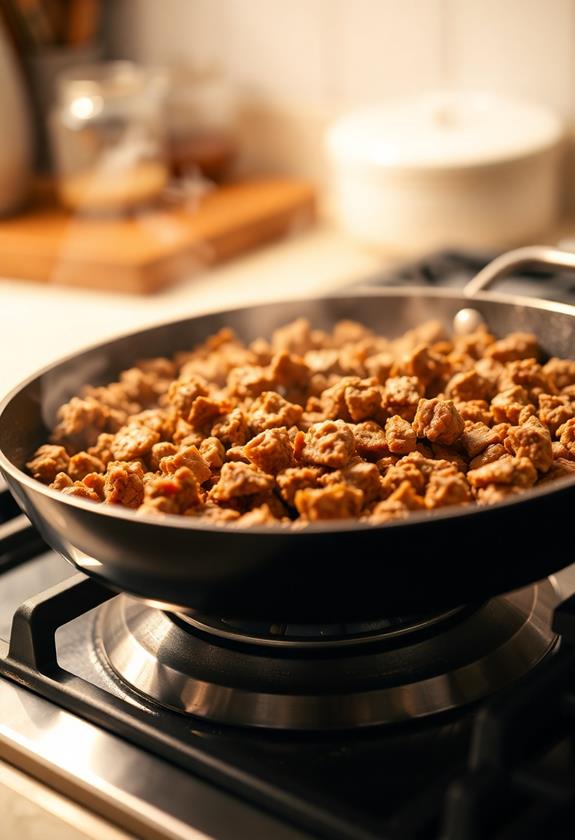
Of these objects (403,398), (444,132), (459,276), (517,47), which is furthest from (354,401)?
(517,47)

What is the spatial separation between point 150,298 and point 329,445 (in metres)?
0.89

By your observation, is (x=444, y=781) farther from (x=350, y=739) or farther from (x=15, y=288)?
(x=15, y=288)

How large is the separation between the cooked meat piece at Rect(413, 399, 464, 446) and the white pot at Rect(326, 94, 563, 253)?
842mm

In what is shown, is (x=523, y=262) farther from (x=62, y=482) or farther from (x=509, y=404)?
(x=62, y=482)

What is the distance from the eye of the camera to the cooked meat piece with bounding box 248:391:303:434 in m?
0.80

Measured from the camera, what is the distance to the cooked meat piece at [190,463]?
29.6 inches

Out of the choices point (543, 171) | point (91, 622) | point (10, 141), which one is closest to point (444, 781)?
point (91, 622)

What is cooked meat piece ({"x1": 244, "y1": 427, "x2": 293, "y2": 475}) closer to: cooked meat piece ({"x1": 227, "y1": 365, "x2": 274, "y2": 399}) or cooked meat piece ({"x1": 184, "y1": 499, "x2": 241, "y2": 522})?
cooked meat piece ({"x1": 184, "y1": 499, "x2": 241, "y2": 522})

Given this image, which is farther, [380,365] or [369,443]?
[380,365]

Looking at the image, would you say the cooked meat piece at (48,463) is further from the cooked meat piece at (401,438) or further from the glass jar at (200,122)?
the glass jar at (200,122)

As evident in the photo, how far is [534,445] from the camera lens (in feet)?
2.40

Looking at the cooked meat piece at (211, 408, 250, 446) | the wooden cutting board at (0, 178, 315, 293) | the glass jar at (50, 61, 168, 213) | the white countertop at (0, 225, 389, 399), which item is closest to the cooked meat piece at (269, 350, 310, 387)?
the cooked meat piece at (211, 408, 250, 446)

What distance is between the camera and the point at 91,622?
2.83 ft

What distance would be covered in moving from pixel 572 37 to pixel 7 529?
1183 mm
